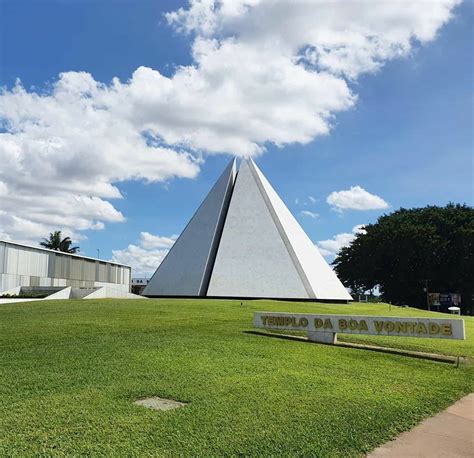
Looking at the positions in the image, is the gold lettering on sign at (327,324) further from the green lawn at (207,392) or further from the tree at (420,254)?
the tree at (420,254)

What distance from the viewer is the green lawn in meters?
4.00

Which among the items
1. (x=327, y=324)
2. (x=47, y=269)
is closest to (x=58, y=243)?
(x=47, y=269)

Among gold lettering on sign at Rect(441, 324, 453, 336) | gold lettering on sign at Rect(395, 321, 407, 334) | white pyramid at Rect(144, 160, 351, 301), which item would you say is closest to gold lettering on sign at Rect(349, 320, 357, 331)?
gold lettering on sign at Rect(395, 321, 407, 334)

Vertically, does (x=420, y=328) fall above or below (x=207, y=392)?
above

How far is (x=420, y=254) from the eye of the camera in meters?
40.6

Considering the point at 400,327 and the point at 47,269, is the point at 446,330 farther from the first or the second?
the point at 47,269

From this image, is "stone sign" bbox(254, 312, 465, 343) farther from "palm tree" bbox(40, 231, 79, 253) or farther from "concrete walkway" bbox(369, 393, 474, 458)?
"palm tree" bbox(40, 231, 79, 253)

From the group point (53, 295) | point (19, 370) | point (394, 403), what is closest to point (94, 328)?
point (19, 370)

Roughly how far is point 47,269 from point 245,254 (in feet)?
47.6

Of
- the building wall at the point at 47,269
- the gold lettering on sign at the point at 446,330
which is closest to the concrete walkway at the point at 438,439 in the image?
the gold lettering on sign at the point at 446,330

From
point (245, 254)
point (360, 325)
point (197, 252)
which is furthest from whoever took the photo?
point (197, 252)

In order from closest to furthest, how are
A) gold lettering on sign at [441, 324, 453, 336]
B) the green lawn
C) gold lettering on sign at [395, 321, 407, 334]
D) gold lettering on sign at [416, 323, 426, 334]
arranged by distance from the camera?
the green lawn
gold lettering on sign at [441, 324, 453, 336]
gold lettering on sign at [416, 323, 426, 334]
gold lettering on sign at [395, 321, 407, 334]

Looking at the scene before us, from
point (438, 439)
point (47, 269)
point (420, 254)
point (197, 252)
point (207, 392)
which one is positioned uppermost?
point (420, 254)

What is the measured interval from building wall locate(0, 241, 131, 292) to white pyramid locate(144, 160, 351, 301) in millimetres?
8049
